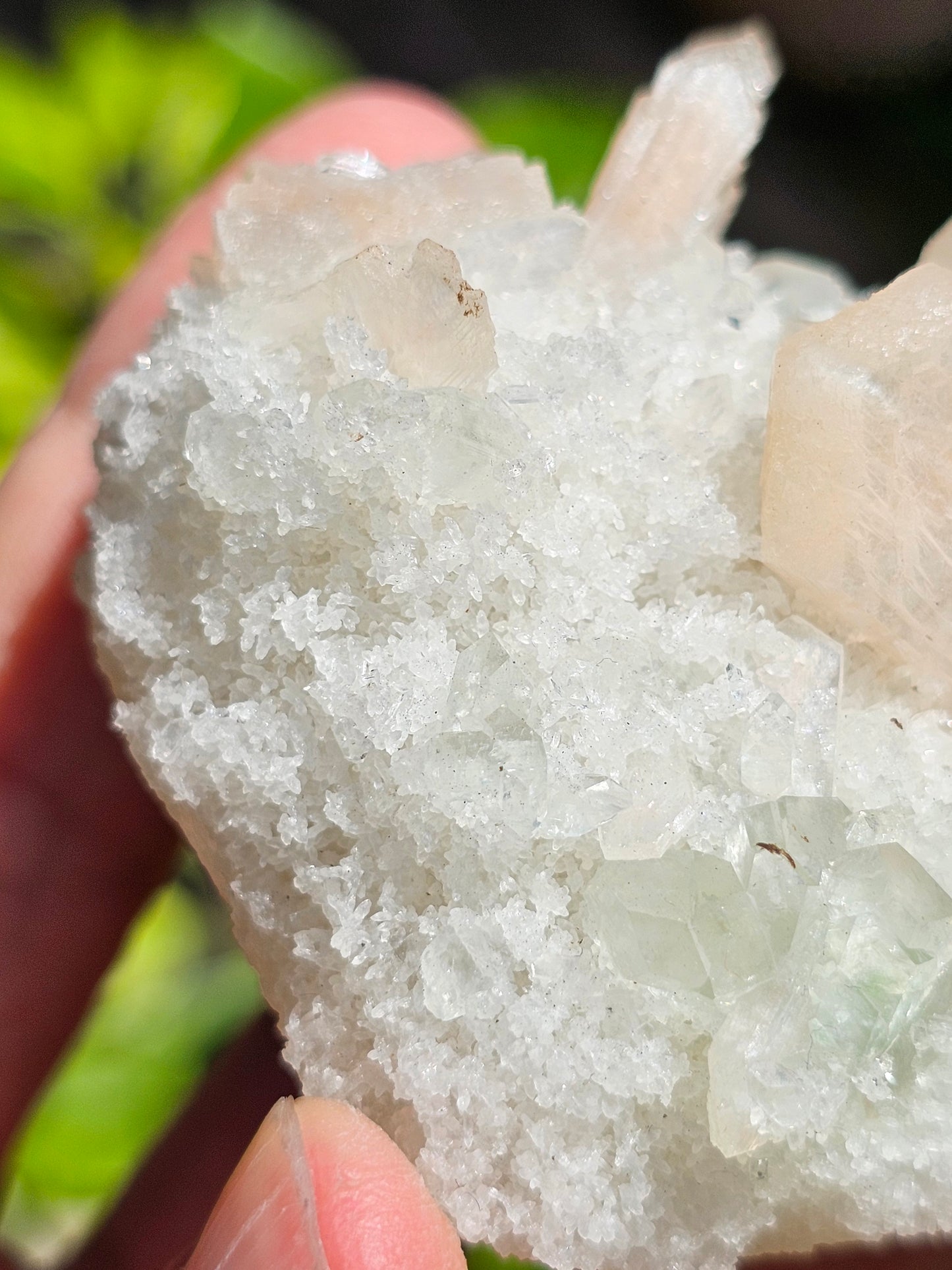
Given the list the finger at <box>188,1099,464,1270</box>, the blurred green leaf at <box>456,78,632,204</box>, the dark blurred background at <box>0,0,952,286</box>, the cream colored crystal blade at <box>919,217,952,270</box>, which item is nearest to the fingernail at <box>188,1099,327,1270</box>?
the finger at <box>188,1099,464,1270</box>

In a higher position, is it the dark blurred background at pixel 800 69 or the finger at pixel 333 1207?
the dark blurred background at pixel 800 69

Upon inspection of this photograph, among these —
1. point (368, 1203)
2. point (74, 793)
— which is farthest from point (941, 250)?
point (74, 793)

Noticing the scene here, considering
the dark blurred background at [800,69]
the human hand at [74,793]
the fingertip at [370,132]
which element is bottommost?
the human hand at [74,793]

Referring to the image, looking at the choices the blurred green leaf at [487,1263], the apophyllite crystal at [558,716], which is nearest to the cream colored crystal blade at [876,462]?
the apophyllite crystal at [558,716]

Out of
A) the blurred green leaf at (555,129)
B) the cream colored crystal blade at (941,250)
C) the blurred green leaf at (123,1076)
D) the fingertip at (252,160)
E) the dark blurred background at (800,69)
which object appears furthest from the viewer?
the dark blurred background at (800,69)

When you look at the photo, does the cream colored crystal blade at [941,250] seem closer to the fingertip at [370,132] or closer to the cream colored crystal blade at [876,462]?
the cream colored crystal blade at [876,462]

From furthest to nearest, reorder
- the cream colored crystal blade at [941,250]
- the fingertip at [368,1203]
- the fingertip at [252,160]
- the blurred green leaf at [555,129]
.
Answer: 1. the blurred green leaf at [555,129]
2. the fingertip at [252,160]
3. the cream colored crystal blade at [941,250]
4. the fingertip at [368,1203]

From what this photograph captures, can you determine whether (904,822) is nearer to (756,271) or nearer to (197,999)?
(756,271)
